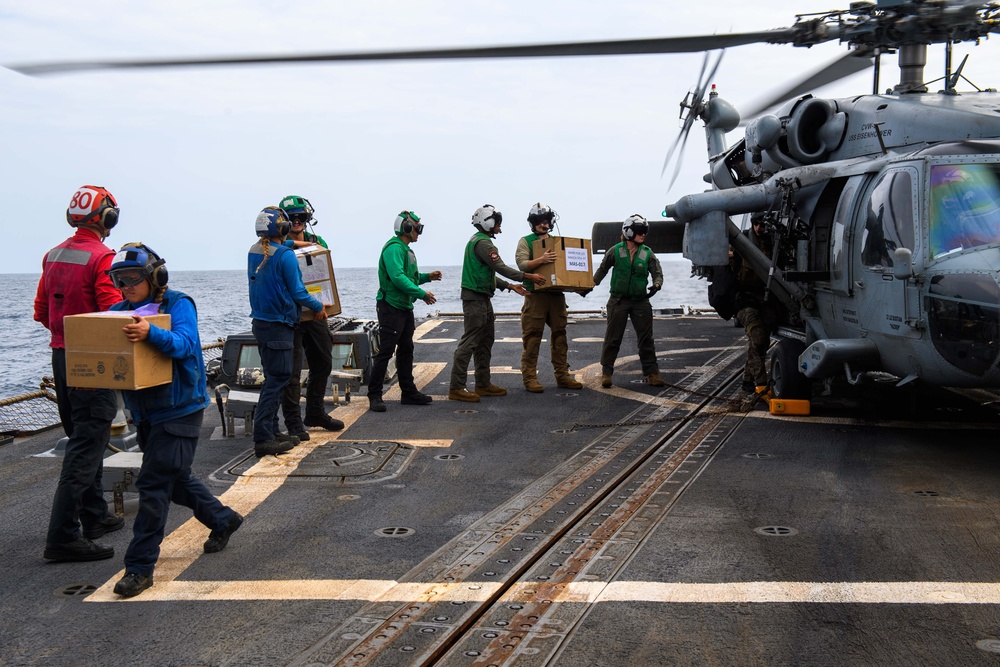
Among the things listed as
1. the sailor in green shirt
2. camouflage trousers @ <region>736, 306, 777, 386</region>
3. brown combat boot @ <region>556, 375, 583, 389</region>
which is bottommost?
brown combat boot @ <region>556, 375, 583, 389</region>

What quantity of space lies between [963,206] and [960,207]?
0.03 m

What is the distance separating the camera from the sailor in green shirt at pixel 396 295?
10.4 m

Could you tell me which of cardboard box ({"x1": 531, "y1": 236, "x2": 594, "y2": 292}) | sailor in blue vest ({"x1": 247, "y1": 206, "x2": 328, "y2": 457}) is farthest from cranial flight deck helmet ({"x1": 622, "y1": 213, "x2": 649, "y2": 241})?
sailor in blue vest ({"x1": 247, "y1": 206, "x2": 328, "y2": 457})

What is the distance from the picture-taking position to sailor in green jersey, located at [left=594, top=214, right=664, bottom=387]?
11.9m

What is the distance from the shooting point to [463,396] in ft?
36.6

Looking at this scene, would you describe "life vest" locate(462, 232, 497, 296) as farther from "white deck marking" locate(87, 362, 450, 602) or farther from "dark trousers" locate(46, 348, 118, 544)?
"dark trousers" locate(46, 348, 118, 544)

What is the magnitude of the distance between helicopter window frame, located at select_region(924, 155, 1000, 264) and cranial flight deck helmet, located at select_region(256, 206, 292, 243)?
5.26 metres

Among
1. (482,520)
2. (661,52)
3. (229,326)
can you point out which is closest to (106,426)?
(482,520)

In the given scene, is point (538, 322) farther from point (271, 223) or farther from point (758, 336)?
point (271, 223)

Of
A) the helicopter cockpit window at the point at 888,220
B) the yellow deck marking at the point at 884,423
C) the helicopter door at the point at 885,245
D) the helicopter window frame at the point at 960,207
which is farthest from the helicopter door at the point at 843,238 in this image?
the yellow deck marking at the point at 884,423

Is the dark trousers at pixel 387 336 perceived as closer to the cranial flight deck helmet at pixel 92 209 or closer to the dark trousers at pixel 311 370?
the dark trousers at pixel 311 370

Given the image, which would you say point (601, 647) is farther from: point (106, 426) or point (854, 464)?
point (854, 464)

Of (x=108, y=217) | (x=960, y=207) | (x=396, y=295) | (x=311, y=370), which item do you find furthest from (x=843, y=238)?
(x=108, y=217)

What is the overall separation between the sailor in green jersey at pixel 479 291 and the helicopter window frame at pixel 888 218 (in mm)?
3741
